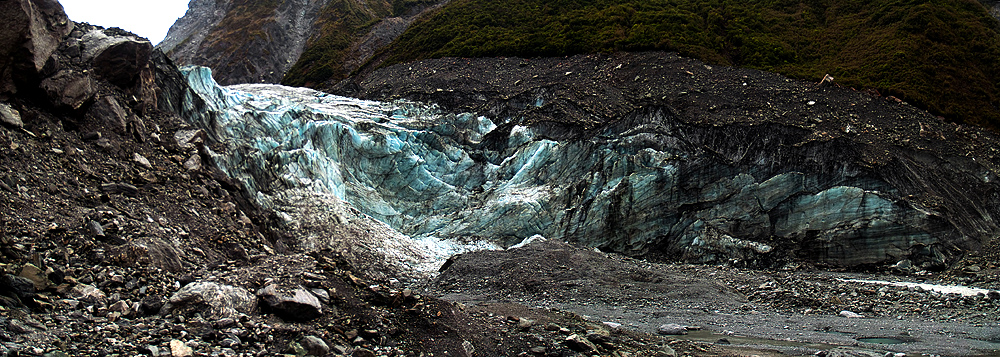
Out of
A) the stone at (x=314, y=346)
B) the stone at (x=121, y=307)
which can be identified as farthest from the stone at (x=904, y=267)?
the stone at (x=121, y=307)

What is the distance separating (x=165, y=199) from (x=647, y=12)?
4437 centimetres

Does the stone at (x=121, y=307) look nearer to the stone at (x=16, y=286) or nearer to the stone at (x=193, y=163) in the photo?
the stone at (x=16, y=286)

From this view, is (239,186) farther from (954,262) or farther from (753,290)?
(954,262)

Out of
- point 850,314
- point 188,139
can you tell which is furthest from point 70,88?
point 850,314

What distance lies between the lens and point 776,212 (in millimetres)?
22562

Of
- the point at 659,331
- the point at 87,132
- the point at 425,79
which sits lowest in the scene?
the point at 659,331

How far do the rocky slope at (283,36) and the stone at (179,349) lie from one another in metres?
44.5

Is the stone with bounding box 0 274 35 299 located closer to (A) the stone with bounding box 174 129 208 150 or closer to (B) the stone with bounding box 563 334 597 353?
(B) the stone with bounding box 563 334 597 353

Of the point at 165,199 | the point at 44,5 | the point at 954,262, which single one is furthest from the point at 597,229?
the point at 44,5

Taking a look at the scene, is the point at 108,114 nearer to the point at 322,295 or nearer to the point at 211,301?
the point at 211,301

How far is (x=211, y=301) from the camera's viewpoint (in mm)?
6957

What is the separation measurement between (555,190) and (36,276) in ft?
65.3

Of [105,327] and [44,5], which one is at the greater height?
[44,5]

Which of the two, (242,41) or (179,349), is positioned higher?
(242,41)
